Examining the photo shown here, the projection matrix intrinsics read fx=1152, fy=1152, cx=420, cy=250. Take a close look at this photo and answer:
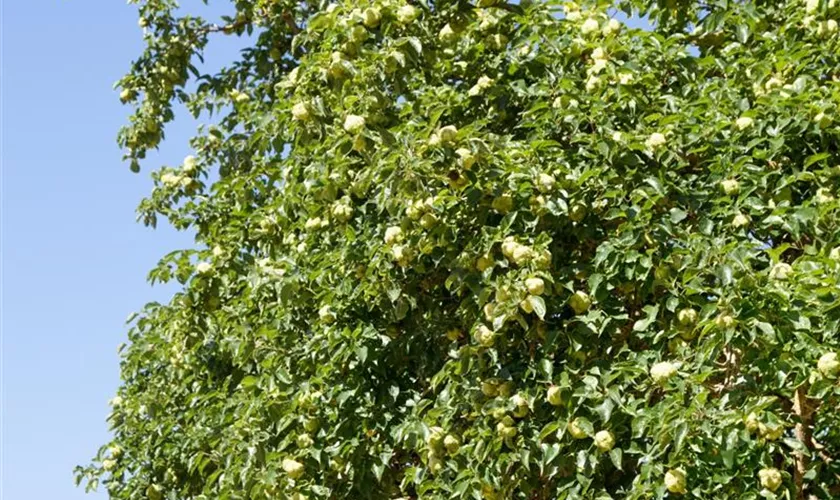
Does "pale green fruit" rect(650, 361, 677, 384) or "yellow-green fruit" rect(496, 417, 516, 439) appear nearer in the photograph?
"pale green fruit" rect(650, 361, 677, 384)

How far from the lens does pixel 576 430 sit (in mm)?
3312

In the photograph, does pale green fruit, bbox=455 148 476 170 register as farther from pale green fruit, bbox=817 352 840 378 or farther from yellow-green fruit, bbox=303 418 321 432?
pale green fruit, bbox=817 352 840 378

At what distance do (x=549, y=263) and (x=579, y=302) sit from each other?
18cm

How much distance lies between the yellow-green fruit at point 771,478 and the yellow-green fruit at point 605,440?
0.42 m

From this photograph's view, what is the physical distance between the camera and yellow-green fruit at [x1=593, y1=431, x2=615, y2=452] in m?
3.27

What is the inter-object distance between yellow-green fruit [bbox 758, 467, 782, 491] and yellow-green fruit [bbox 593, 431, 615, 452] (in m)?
0.42

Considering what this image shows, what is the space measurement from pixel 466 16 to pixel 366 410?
142 centimetres

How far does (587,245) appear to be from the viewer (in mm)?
3850

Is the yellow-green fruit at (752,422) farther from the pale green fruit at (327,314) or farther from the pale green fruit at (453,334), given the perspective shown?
the pale green fruit at (327,314)

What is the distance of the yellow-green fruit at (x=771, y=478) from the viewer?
308cm

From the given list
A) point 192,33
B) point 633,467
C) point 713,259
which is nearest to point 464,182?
point 713,259

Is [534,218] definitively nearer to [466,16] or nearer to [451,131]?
[451,131]

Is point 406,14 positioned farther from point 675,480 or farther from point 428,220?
point 675,480

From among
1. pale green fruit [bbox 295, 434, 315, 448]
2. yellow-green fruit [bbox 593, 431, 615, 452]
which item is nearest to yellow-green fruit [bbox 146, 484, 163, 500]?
pale green fruit [bbox 295, 434, 315, 448]
